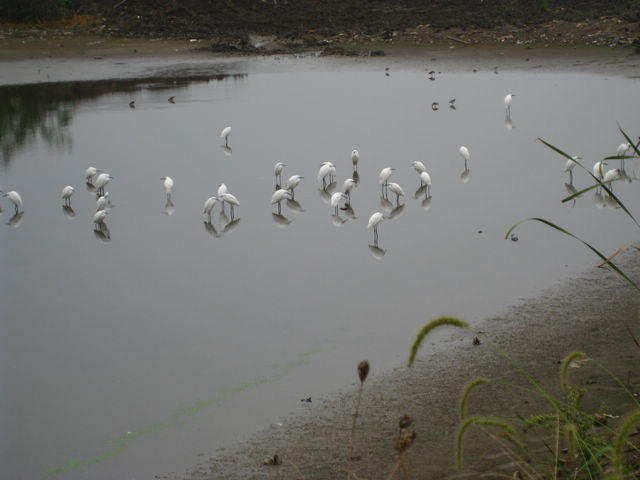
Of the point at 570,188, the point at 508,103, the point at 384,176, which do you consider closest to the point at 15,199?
the point at 384,176

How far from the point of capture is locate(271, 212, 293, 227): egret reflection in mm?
8345

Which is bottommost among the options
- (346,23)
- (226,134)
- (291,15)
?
(226,134)

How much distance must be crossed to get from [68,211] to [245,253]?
107 inches

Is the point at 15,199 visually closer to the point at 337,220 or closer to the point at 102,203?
the point at 102,203

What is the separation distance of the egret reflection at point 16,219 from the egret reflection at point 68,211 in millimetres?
454

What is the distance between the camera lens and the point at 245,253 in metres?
7.48

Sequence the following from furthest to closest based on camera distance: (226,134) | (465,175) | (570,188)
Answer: (226,134)
(465,175)
(570,188)

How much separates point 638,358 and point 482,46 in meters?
16.8

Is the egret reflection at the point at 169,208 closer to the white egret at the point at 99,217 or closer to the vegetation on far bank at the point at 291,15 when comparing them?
the white egret at the point at 99,217

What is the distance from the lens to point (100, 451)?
14.2 feet

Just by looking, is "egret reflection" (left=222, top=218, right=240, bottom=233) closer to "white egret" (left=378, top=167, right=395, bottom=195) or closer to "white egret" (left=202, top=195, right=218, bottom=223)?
"white egret" (left=202, top=195, right=218, bottom=223)

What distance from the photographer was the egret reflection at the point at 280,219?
835 centimetres

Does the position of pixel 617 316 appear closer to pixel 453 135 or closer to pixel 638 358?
pixel 638 358

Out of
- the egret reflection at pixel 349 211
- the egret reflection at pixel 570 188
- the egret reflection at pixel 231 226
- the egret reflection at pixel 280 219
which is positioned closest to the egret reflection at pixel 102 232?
the egret reflection at pixel 231 226
